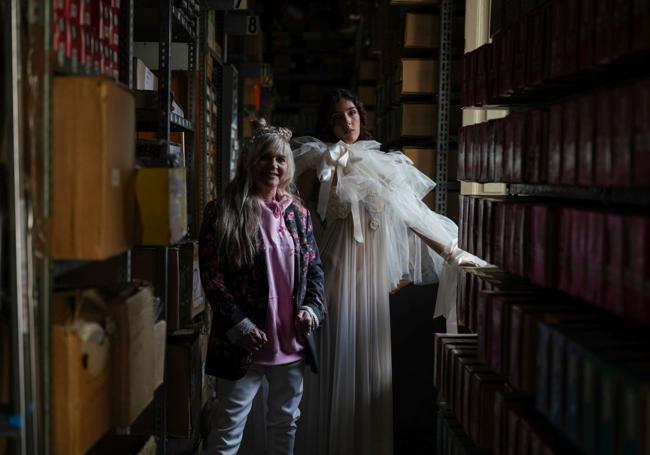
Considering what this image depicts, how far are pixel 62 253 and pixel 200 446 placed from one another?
→ 2.24 metres

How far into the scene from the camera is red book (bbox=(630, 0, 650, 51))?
1.36 meters

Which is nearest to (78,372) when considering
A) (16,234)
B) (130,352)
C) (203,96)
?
(130,352)

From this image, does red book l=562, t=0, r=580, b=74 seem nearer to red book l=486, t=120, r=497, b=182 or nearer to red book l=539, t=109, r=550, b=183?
red book l=539, t=109, r=550, b=183

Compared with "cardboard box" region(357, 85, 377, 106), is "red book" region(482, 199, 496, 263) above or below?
below

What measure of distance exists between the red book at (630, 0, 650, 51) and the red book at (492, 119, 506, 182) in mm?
724

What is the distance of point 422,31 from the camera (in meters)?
4.37

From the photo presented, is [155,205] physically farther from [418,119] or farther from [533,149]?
[418,119]

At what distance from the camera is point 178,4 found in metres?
3.27

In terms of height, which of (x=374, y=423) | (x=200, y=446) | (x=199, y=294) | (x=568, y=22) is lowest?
(x=200, y=446)

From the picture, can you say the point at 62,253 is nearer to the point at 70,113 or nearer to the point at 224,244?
the point at 70,113

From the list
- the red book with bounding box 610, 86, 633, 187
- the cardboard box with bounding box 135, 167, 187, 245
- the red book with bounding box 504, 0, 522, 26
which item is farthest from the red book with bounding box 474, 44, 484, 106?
the cardboard box with bounding box 135, 167, 187, 245

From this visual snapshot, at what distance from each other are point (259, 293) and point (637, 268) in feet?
4.94

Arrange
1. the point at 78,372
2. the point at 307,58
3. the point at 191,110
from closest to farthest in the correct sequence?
the point at 78,372
the point at 191,110
the point at 307,58

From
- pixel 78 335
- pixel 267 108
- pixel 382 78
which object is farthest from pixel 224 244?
pixel 267 108
